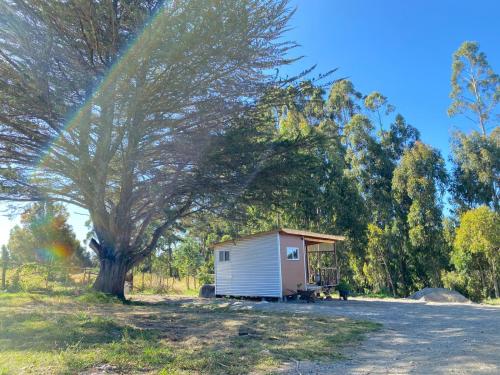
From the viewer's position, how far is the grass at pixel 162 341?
4660mm

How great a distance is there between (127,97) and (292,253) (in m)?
10.1

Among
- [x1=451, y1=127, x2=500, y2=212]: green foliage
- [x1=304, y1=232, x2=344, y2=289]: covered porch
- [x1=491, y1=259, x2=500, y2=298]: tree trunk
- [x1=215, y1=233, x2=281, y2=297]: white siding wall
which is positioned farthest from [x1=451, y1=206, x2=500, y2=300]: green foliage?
[x1=215, y1=233, x2=281, y2=297]: white siding wall

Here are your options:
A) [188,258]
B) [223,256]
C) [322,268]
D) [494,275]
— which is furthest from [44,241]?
[494,275]

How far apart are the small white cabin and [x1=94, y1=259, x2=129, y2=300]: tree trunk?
5.13 metres

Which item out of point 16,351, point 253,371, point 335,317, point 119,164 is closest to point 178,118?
point 119,164

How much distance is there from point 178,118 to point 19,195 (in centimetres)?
568

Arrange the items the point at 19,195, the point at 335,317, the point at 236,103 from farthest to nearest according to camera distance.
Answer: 1. the point at 19,195
2. the point at 236,103
3. the point at 335,317

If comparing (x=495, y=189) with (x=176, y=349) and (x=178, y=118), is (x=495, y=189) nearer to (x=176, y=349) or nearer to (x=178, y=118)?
(x=178, y=118)

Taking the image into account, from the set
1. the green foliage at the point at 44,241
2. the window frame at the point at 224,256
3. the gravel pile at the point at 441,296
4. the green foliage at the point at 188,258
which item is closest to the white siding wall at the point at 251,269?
the window frame at the point at 224,256

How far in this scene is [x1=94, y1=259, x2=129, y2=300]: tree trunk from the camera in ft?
45.1

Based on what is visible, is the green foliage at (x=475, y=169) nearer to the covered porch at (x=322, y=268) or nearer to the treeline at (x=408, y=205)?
the treeline at (x=408, y=205)

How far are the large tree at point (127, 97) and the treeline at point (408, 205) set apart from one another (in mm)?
5533

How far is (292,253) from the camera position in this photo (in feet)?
57.2

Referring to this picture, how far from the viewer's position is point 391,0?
46.0 ft
